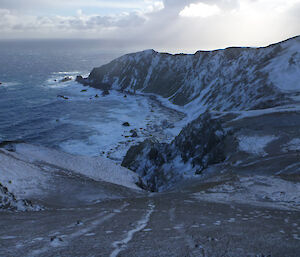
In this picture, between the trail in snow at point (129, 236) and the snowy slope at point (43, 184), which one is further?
the snowy slope at point (43, 184)

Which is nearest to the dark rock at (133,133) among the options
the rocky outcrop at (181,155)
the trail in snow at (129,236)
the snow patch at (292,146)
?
the rocky outcrop at (181,155)

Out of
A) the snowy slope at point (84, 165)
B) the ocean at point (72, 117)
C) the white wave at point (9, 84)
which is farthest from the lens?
Result: the white wave at point (9, 84)

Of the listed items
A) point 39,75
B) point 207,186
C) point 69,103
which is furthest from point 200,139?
point 39,75

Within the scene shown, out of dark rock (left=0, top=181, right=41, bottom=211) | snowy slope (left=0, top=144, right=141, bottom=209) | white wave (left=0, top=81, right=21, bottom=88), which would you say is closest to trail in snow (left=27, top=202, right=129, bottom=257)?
dark rock (left=0, top=181, right=41, bottom=211)

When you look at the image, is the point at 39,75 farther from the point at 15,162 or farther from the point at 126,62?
the point at 15,162

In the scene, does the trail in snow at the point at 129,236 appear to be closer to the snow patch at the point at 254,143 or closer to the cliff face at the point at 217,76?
the snow patch at the point at 254,143

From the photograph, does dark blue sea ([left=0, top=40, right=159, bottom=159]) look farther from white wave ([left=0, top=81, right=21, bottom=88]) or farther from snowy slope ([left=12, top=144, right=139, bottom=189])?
snowy slope ([left=12, top=144, right=139, bottom=189])
